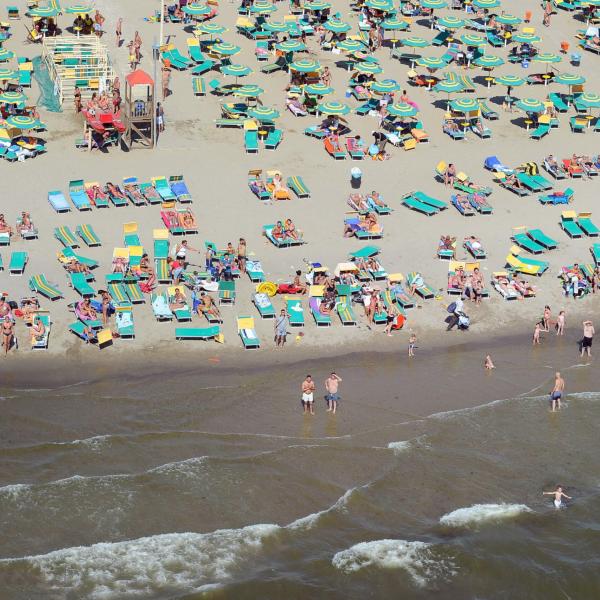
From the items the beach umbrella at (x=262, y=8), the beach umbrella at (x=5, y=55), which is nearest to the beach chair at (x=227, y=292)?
the beach umbrella at (x=5, y=55)

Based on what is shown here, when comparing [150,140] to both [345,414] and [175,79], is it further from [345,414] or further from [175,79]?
[345,414]

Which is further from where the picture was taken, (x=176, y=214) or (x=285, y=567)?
(x=176, y=214)

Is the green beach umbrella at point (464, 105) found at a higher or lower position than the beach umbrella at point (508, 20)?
higher

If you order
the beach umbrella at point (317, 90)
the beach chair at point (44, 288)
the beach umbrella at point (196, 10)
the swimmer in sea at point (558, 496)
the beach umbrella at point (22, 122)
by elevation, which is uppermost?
the beach umbrella at point (22, 122)

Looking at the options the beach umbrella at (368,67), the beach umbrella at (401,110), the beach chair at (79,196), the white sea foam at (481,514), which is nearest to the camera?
the white sea foam at (481,514)

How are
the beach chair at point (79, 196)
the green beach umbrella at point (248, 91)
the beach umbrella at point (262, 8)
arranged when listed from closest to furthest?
1. the beach chair at point (79, 196)
2. the green beach umbrella at point (248, 91)
3. the beach umbrella at point (262, 8)

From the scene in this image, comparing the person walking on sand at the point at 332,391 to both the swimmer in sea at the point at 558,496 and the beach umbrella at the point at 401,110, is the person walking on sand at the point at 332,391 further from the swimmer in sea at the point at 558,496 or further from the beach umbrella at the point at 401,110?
the beach umbrella at the point at 401,110

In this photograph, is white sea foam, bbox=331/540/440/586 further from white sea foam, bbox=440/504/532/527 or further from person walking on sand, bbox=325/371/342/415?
person walking on sand, bbox=325/371/342/415

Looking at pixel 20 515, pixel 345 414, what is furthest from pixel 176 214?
pixel 20 515
